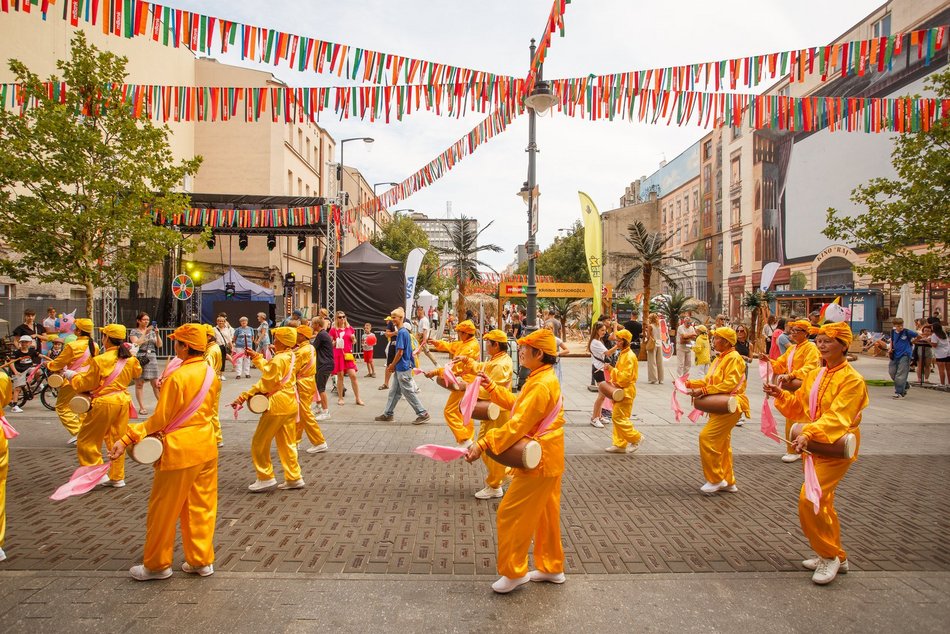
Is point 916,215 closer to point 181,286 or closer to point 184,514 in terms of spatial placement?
point 184,514

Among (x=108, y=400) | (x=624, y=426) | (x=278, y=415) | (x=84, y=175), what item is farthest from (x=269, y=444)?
(x=84, y=175)

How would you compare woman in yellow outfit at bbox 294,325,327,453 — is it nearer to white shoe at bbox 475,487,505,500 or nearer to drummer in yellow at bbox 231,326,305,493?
drummer in yellow at bbox 231,326,305,493

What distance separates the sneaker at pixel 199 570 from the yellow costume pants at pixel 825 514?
4177 mm

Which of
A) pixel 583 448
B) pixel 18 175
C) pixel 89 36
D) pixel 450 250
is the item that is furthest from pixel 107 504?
pixel 450 250

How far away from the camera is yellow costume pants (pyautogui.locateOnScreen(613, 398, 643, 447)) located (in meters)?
7.86

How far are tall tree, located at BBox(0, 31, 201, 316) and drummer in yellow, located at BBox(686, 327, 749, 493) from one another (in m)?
11.7

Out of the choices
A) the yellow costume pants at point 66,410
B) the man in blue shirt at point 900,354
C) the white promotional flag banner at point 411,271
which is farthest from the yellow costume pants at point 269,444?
the man in blue shirt at point 900,354

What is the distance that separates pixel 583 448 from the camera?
822cm

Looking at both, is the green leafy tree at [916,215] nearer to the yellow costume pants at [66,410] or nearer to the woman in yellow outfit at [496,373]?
the woman in yellow outfit at [496,373]

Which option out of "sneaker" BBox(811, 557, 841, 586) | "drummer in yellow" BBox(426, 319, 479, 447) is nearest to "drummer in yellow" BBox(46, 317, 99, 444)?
"drummer in yellow" BBox(426, 319, 479, 447)

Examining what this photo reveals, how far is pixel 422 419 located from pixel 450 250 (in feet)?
64.5

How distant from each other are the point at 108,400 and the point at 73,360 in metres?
1.48

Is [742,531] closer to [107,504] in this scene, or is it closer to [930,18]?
[107,504]

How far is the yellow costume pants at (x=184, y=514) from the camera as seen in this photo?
12.7 feet
